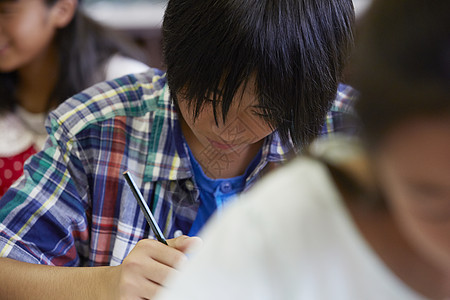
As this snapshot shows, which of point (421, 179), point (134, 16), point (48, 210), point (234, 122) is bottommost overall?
point (134, 16)

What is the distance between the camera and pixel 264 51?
65 centimetres

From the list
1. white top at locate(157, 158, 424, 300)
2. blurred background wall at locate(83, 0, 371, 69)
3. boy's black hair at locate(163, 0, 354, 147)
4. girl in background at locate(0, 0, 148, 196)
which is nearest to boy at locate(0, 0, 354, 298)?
boy's black hair at locate(163, 0, 354, 147)

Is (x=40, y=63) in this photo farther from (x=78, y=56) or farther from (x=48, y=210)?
(x=48, y=210)

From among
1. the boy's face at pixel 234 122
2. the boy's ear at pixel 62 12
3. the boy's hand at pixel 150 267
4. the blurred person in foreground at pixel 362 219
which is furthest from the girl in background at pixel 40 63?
the blurred person in foreground at pixel 362 219

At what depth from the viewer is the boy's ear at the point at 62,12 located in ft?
4.26

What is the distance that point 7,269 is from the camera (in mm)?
760

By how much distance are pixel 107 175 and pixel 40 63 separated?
0.58 metres

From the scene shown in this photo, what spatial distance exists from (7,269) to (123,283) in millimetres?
183

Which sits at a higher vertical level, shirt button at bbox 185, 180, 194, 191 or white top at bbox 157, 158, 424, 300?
white top at bbox 157, 158, 424, 300

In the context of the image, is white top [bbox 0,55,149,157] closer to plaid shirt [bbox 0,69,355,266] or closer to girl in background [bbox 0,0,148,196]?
girl in background [bbox 0,0,148,196]

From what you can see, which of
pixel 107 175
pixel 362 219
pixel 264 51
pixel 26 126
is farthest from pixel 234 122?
pixel 26 126

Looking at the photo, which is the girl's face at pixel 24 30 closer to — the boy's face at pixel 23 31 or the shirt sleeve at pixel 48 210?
the boy's face at pixel 23 31

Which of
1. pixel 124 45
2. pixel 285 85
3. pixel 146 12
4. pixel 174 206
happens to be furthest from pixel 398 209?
pixel 146 12

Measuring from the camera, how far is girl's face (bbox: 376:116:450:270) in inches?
13.7
